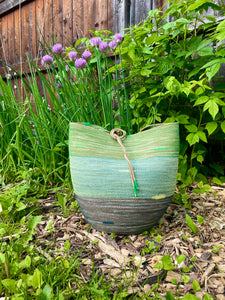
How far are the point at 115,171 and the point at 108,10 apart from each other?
97.5 inches

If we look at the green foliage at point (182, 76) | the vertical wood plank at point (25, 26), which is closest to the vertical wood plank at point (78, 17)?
the vertical wood plank at point (25, 26)

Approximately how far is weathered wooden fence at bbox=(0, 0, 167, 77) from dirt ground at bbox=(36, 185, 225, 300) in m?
1.05

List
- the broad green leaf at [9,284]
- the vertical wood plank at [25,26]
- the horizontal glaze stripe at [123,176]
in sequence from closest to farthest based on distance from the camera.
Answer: the broad green leaf at [9,284] → the horizontal glaze stripe at [123,176] → the vertical wood plank at [25,26]

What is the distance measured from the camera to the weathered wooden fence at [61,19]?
7.87 feet

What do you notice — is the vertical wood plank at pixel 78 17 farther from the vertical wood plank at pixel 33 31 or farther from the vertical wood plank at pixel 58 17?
the vertical wood plank at pixel 33 31

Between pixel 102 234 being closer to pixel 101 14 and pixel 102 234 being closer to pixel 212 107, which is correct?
pixel 212 107

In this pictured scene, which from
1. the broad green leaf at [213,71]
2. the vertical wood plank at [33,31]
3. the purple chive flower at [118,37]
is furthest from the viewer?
the vertical wood plank at [33,31]

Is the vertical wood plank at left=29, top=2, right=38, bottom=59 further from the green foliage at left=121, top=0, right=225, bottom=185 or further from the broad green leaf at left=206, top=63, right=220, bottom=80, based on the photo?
the broad green leaf at left=206, top=63, right=220, bottom=80

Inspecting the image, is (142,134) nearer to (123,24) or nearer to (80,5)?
(123,24)

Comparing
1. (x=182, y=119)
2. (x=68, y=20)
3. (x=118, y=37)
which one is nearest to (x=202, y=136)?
(x=182, y=119)

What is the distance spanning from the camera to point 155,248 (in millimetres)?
984

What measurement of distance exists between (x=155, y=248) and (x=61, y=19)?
141 inches

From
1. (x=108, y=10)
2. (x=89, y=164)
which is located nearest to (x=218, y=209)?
(x=89, y=164)

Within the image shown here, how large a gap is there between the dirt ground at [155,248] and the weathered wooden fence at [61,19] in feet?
3.45
